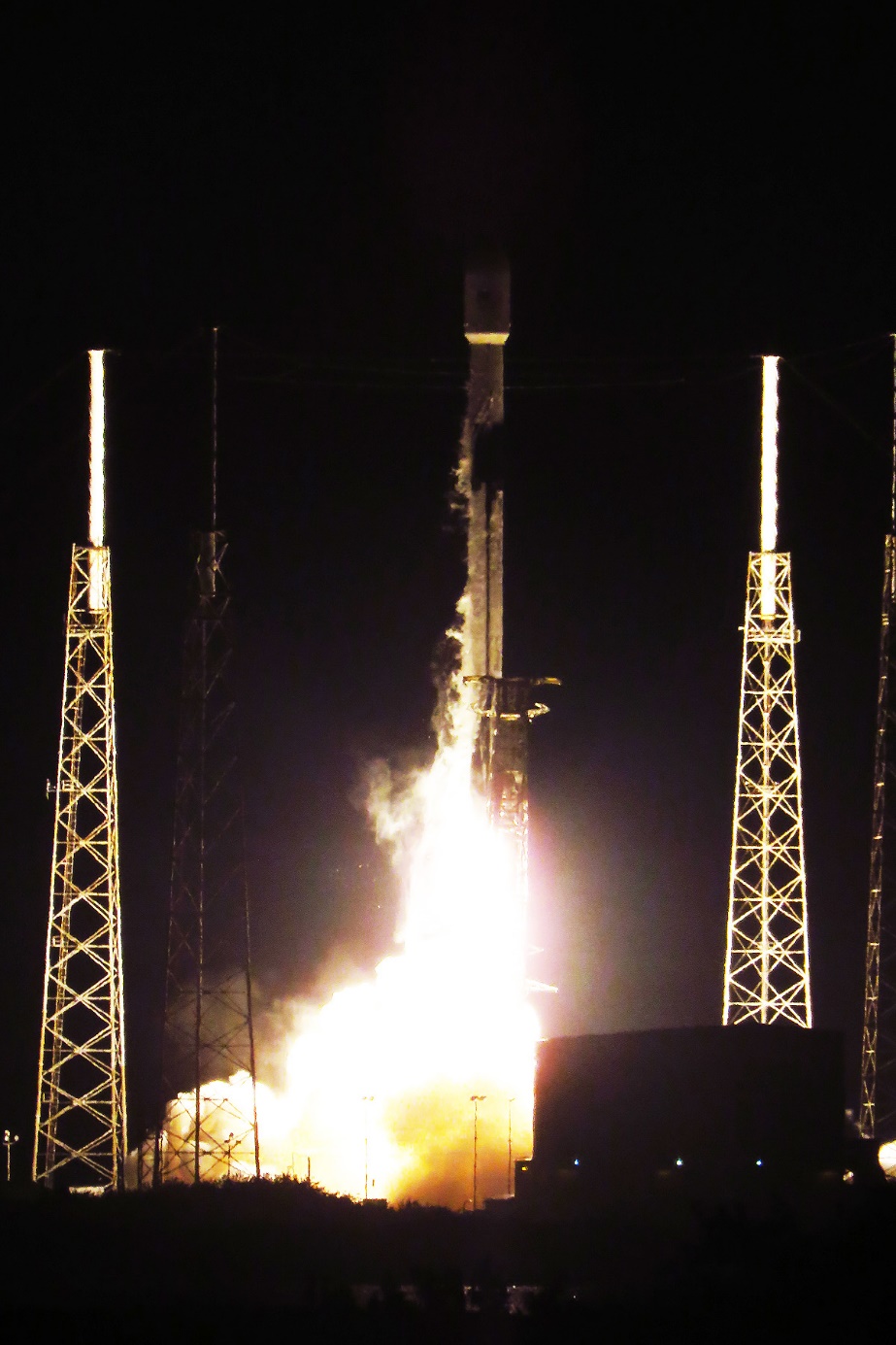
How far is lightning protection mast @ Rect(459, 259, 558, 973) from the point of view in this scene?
63.8m

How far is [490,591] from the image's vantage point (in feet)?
213

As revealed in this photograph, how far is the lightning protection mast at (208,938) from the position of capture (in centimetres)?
5612

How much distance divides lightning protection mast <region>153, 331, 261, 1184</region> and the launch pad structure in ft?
19.7

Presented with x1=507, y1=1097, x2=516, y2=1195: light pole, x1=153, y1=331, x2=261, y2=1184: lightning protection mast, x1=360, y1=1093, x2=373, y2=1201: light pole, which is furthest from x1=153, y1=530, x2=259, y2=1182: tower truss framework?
x1=507, y1=1097, x2=516, y2=1195: light pole

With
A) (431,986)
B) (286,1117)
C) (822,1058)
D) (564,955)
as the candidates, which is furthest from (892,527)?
(564,955)

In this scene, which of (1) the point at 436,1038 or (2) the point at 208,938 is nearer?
(1) the point at 436,1038

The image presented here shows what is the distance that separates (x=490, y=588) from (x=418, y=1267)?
2364cm

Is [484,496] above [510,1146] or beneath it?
above

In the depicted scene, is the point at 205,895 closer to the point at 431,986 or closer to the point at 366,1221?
the point at 431,986

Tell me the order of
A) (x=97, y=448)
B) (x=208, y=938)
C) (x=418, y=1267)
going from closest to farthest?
(x=418, y=1267)
(x=97, y=448)
(x=208, y=938)

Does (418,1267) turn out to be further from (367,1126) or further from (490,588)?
(490,588)

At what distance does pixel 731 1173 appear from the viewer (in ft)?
183

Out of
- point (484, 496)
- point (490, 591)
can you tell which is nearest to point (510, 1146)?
point (490, 591)

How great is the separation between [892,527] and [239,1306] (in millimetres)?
23055
